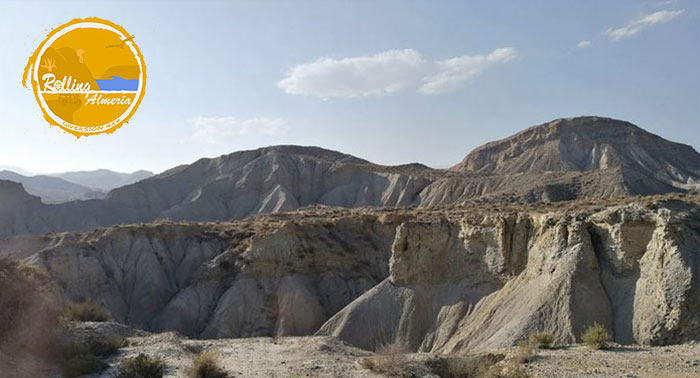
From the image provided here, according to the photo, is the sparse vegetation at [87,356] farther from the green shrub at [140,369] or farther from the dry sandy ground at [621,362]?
the dry sandy ground at [621,362]

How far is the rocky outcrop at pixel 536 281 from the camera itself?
20.5 m

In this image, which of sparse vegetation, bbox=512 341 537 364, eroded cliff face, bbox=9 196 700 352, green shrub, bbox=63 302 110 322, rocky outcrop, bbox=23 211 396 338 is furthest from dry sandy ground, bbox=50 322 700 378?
rocky outcrop, bbox=23 211 396 338

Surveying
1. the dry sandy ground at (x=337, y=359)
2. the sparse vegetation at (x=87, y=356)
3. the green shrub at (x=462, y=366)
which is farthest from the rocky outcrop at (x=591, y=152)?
the sparse vegetation at (x=87, y=356)

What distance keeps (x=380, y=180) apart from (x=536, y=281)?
62.7m

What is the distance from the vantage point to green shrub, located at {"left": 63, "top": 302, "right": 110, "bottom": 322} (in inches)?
947

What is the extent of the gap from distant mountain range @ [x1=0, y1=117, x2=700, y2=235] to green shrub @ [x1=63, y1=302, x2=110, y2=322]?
43725 mm

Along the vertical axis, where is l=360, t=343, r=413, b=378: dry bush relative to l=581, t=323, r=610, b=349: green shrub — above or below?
below

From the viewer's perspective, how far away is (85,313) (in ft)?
81.3

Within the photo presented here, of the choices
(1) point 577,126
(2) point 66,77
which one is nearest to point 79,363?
(2) point 66,77

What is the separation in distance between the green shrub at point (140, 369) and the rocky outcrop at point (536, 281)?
12.9 m

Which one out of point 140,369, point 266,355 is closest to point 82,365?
point 140,369

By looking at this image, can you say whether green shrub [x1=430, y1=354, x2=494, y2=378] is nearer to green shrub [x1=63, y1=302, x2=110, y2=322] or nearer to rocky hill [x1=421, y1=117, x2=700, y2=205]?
green shrub [x1=63, y1=302, x2=110, y2=322]

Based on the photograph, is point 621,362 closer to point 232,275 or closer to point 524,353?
point 524,353

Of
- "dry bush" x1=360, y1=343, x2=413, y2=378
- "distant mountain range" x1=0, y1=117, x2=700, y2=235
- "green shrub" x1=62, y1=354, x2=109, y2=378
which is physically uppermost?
"distant mountain range" x1=0, y1=117, x2=700, y2=235
